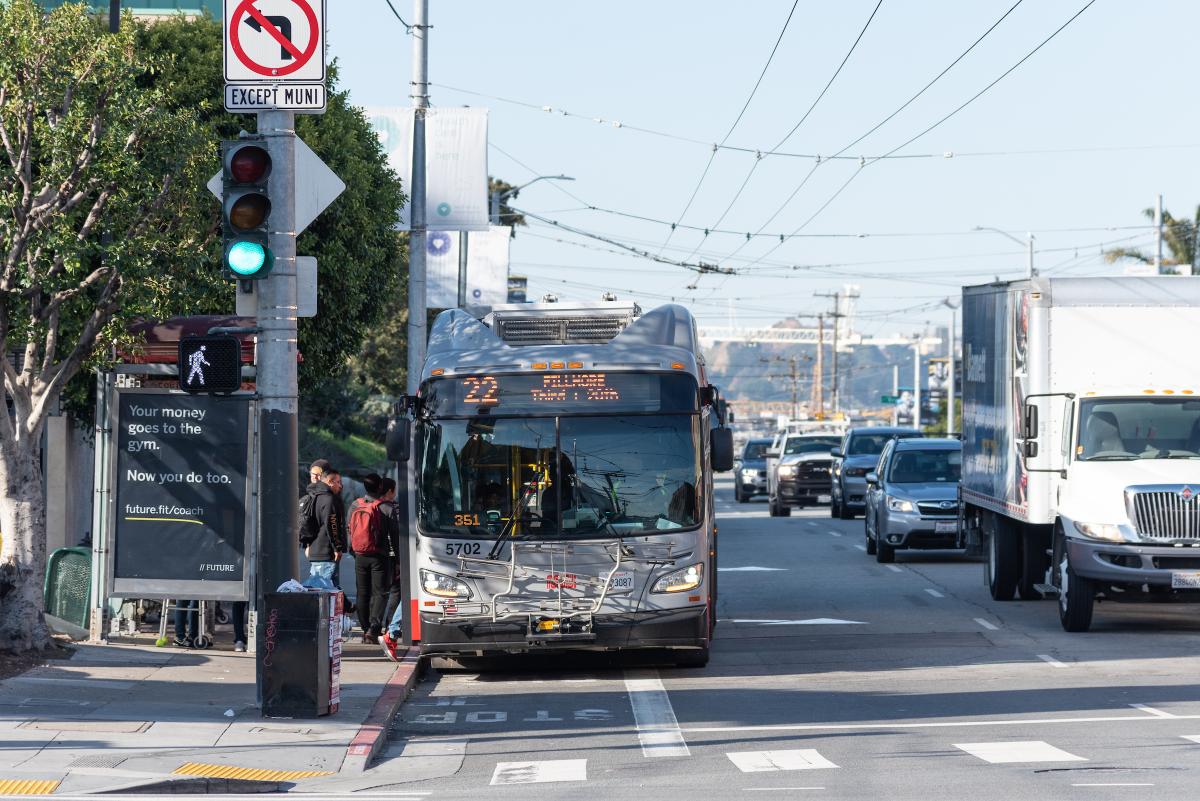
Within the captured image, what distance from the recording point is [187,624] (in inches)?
668

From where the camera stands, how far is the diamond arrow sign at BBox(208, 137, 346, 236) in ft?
43.0

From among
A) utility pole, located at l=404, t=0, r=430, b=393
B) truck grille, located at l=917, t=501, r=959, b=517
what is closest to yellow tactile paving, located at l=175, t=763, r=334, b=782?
utility pole, located at l=404, t=0, r=430, b=393

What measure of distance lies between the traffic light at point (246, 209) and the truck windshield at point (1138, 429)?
952 cm

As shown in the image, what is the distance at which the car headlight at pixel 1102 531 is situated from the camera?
1760 cm

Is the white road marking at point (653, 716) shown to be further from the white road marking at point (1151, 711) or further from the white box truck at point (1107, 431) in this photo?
the white box truck at point (1107, 431)

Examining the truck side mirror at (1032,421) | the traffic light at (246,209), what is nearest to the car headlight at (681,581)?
the traffic light at (246,209)

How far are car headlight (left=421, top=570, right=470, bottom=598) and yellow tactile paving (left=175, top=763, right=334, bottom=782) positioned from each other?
4597 mm

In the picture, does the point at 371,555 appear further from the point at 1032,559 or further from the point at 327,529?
the point at 1032,559

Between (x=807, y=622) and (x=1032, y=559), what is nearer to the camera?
(x=807, y=622)

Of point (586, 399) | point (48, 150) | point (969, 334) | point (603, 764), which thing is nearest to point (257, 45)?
point (48, 150)

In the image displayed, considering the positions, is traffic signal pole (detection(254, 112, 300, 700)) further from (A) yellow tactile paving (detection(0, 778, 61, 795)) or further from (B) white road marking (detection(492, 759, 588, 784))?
(A) yellow tactile paving (detection(0, 778, 61, 795))

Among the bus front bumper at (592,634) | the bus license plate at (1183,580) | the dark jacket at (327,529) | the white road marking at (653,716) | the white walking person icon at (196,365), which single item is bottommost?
the white road marking at (653,716)

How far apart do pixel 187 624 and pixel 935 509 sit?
46.0ft

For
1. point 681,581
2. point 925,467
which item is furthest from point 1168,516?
point 925,467
